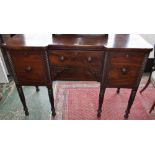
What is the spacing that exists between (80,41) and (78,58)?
141 mm

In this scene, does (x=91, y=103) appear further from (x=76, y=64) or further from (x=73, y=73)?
(x=76, y=64)

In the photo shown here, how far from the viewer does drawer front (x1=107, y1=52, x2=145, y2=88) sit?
115 centimetres

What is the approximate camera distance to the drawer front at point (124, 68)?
115cm

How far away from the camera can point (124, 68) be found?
1227 millimetres

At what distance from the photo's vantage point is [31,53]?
1164 mm

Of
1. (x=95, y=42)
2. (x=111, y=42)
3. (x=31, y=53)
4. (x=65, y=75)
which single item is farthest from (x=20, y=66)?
(x=111, y=42)

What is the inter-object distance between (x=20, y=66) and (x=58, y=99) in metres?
0.79

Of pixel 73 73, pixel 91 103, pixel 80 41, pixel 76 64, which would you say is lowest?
pixel 91 103

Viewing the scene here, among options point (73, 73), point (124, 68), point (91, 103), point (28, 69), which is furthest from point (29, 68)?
point (91, 103)

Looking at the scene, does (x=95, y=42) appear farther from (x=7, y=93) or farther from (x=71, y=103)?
(x=7, y=93)

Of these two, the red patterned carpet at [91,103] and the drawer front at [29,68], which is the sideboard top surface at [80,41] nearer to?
the drawer front at [29,68]
